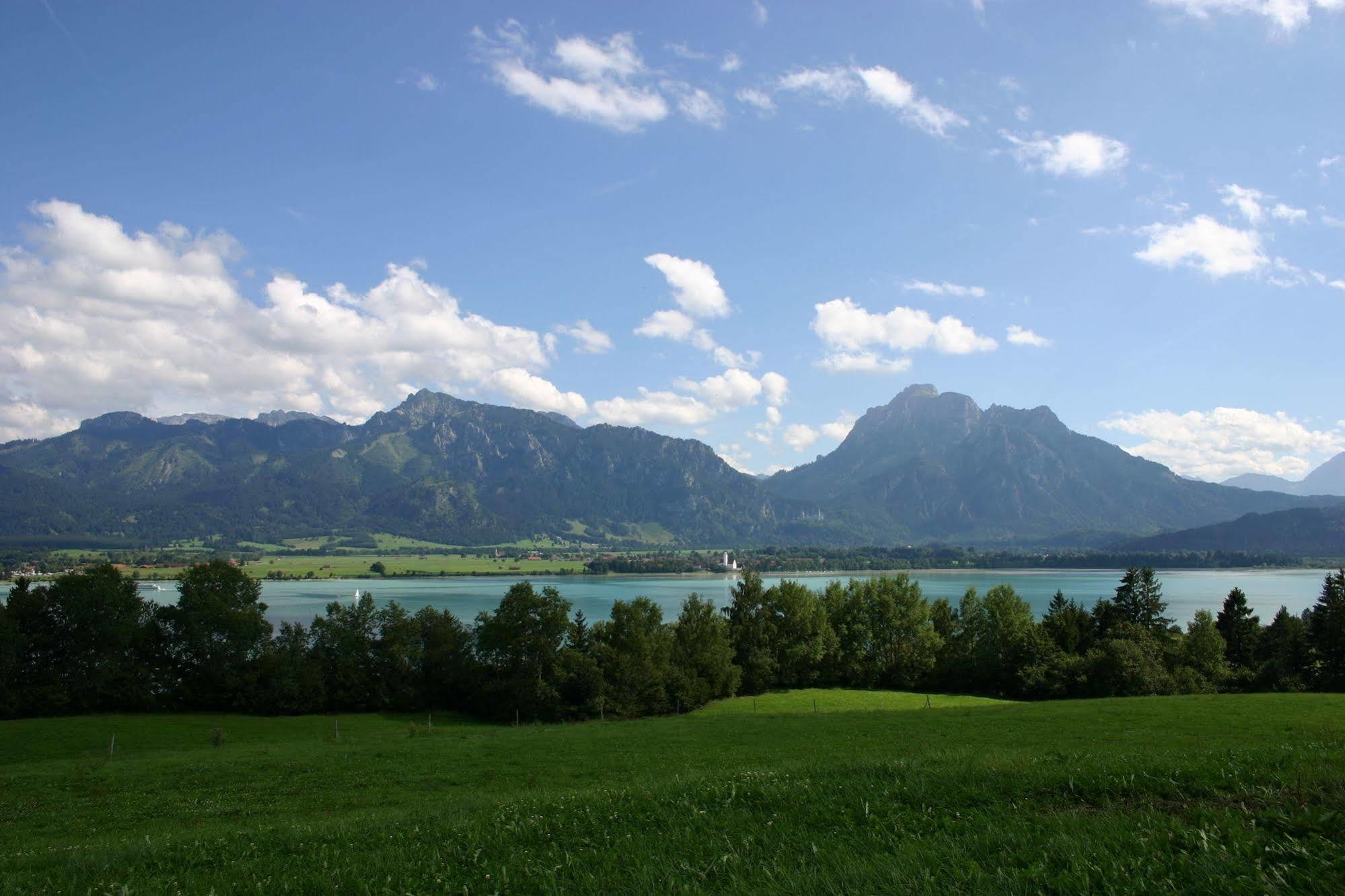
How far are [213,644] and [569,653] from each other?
79.6 ft

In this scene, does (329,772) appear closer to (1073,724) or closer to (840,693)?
(1073,724)

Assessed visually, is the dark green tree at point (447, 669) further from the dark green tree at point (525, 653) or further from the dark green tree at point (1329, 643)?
the dark green tree at point (1329, 643)

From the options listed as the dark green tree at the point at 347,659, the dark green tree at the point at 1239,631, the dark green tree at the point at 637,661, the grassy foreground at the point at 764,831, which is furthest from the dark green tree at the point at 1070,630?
the dark green tree at the point at 347,659

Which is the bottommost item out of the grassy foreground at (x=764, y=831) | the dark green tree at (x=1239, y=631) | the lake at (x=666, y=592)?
the lake at (x=666, y=592)

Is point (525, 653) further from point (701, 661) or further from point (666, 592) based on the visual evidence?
point (666, 592)

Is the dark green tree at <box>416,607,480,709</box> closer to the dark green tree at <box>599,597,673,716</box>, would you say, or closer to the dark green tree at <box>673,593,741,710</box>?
the dark green tree at <box>599,597,673,716</box>

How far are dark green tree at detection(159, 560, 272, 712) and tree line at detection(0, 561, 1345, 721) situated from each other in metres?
0.10

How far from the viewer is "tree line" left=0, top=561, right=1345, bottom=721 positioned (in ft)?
152

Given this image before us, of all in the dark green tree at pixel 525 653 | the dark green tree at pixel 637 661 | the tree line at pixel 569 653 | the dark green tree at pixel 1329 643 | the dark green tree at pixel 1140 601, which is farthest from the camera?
the dark green tree at pixel 1140 601

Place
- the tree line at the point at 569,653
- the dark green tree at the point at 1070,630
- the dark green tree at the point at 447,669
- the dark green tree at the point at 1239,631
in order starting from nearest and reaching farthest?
the tree line at the point at 569,653 → the dark green tree at the point at 447,669 → the dark green tree at the point at 1239,631 → the dark green tree at the point at 1070,630

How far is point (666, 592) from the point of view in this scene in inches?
6506

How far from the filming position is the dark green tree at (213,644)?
48.1 meters

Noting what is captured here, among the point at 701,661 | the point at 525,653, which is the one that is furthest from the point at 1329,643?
the point at 525,653

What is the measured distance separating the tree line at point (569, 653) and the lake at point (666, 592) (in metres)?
46.7
